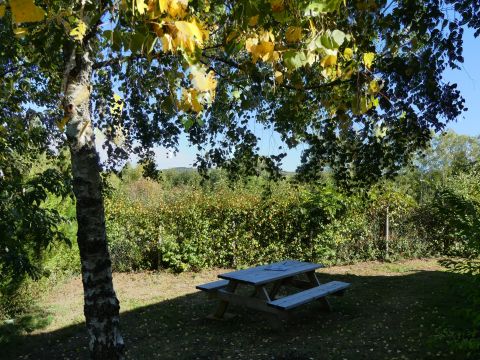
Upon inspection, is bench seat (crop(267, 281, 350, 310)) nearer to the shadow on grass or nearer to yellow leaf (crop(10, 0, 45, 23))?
the shadow on grass

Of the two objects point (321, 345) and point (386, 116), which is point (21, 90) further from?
point (321, 345)

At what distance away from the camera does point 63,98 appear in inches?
97.8

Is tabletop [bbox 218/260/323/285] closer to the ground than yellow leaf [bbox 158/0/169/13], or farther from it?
closer to the ground

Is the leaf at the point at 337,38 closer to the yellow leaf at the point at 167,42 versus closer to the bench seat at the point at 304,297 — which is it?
the yellow leaf at the point at 167,42

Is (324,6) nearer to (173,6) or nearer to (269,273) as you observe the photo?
(173,6)

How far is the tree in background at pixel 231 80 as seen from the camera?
1312 millimetres

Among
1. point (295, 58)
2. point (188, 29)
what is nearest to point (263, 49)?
point (295, 58)

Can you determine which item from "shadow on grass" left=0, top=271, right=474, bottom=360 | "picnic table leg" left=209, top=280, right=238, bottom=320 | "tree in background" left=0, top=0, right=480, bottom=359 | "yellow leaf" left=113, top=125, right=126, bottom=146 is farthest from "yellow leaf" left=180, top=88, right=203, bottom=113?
"picnic table leg" left=209, top=280, right=238, bottom=320

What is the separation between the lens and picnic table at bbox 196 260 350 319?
5387 mm

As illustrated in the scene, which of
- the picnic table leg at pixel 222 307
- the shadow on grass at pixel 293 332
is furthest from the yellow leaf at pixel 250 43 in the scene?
the picnic table leg at pixel 222 307

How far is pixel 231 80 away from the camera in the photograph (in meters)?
3.09

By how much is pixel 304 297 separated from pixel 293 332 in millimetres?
476

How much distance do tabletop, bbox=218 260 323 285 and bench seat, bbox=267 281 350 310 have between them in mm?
328

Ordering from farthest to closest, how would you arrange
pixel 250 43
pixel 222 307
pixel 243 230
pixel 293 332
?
pixel 243 230
pixel 222 307
pixel 293 332
pixel 250 43
